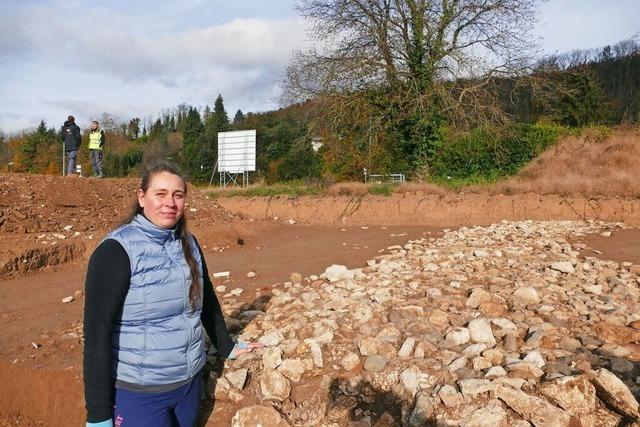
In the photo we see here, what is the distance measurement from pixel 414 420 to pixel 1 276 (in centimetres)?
693

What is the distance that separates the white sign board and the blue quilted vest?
61.5 ft

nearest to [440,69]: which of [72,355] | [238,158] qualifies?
[238,158]

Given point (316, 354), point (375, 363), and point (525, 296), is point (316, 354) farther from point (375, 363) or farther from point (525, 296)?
point (525, 296)

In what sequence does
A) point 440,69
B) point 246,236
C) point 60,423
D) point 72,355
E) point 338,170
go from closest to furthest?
point 60,423 < point 72,355 < point 246,236 < point 440,69 < point 338,170

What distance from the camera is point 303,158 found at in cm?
3053

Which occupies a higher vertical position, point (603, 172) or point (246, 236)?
point (603, 172)

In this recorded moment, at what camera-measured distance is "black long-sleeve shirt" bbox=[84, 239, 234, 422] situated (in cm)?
209

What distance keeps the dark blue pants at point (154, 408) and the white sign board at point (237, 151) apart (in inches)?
739

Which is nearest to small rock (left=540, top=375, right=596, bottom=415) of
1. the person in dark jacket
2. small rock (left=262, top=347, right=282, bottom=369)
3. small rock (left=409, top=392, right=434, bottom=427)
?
small rock (left=409, top=392, right=434, bottom=427)

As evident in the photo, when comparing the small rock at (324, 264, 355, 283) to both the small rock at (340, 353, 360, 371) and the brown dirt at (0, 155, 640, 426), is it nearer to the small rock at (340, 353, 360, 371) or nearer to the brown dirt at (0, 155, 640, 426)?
the brown dirt at (0, 155, 640, 426)

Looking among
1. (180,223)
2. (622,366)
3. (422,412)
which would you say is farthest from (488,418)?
(180,223)

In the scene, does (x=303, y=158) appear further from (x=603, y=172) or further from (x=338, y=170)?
(x=603, y=172)

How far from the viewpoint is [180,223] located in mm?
2529

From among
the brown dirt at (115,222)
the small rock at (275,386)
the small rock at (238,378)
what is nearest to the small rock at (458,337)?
the small rock at (275,386)
